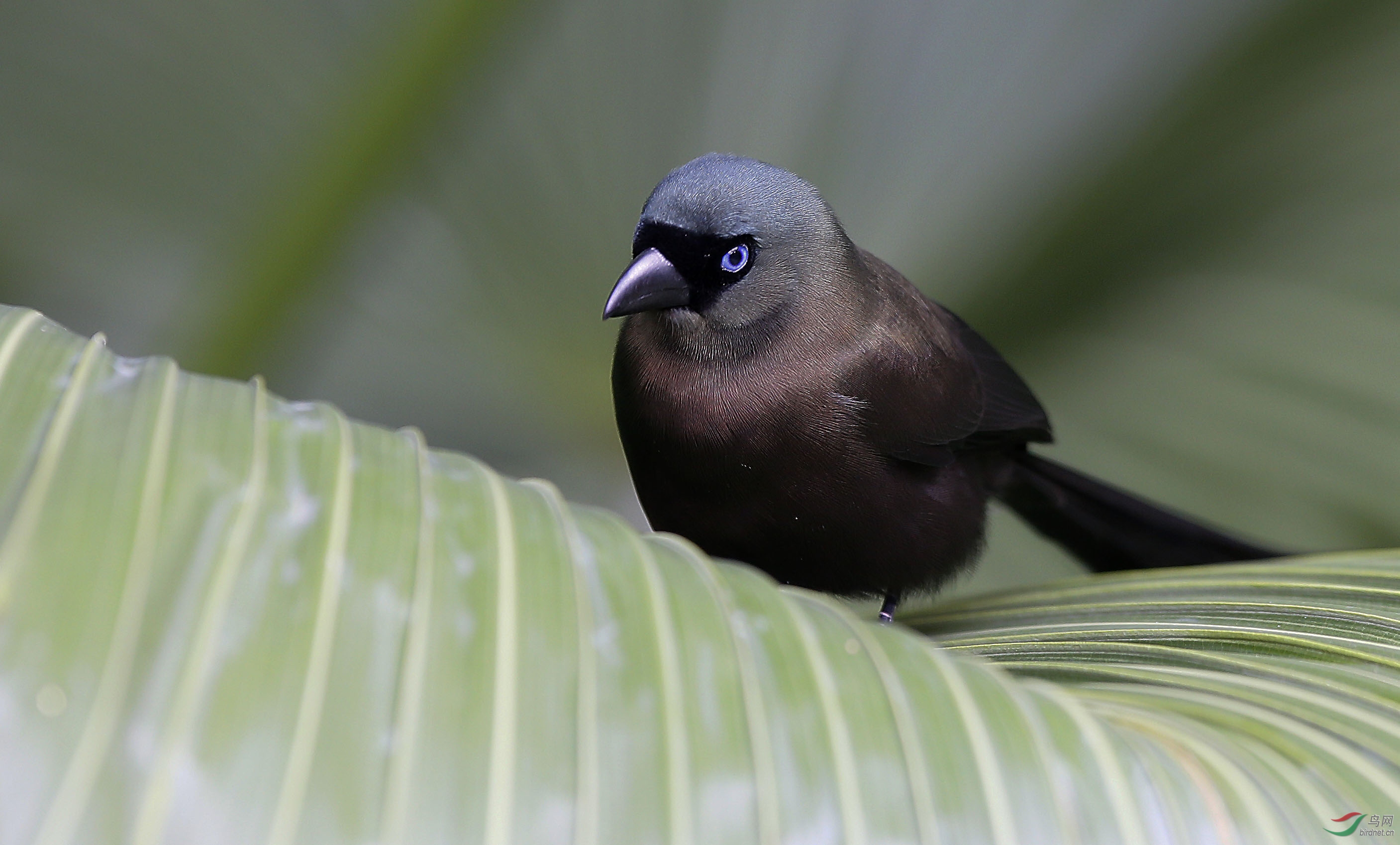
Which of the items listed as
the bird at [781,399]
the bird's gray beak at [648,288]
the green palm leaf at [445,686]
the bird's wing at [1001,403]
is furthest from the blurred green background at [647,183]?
the green palm leaf at [445,686]

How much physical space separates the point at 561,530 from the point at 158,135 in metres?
1.40

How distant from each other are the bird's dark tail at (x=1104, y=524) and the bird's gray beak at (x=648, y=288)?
2.18 feet

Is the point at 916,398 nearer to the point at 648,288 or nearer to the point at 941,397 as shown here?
the point at 941,397

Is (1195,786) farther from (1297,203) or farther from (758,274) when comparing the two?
(1297,203)

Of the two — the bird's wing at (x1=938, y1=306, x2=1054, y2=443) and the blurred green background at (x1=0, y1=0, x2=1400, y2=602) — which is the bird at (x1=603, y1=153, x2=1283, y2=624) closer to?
the bird's wing at (x1=938, y1=306, x2=1054, y2=443)

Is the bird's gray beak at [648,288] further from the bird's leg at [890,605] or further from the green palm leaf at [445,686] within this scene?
the green palm leaf at [445,686]

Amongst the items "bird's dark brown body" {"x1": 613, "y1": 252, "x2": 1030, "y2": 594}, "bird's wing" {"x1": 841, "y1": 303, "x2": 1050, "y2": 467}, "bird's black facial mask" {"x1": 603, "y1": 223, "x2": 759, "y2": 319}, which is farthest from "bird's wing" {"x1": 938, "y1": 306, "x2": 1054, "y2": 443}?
"bird's black facial mask" {"x1": 603, "y1": 223, "x2": 759, "y2": 319}

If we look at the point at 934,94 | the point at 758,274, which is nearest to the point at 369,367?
the point at 758,274

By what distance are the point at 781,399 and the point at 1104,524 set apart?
0.63 m

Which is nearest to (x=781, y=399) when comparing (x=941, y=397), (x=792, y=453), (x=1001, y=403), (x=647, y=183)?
(x=792, y=453)

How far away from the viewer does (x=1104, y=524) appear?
1.45 m

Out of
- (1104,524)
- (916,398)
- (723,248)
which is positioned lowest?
(1104,524)

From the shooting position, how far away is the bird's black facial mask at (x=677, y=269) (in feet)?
3.50

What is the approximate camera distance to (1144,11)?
5.32 feet
